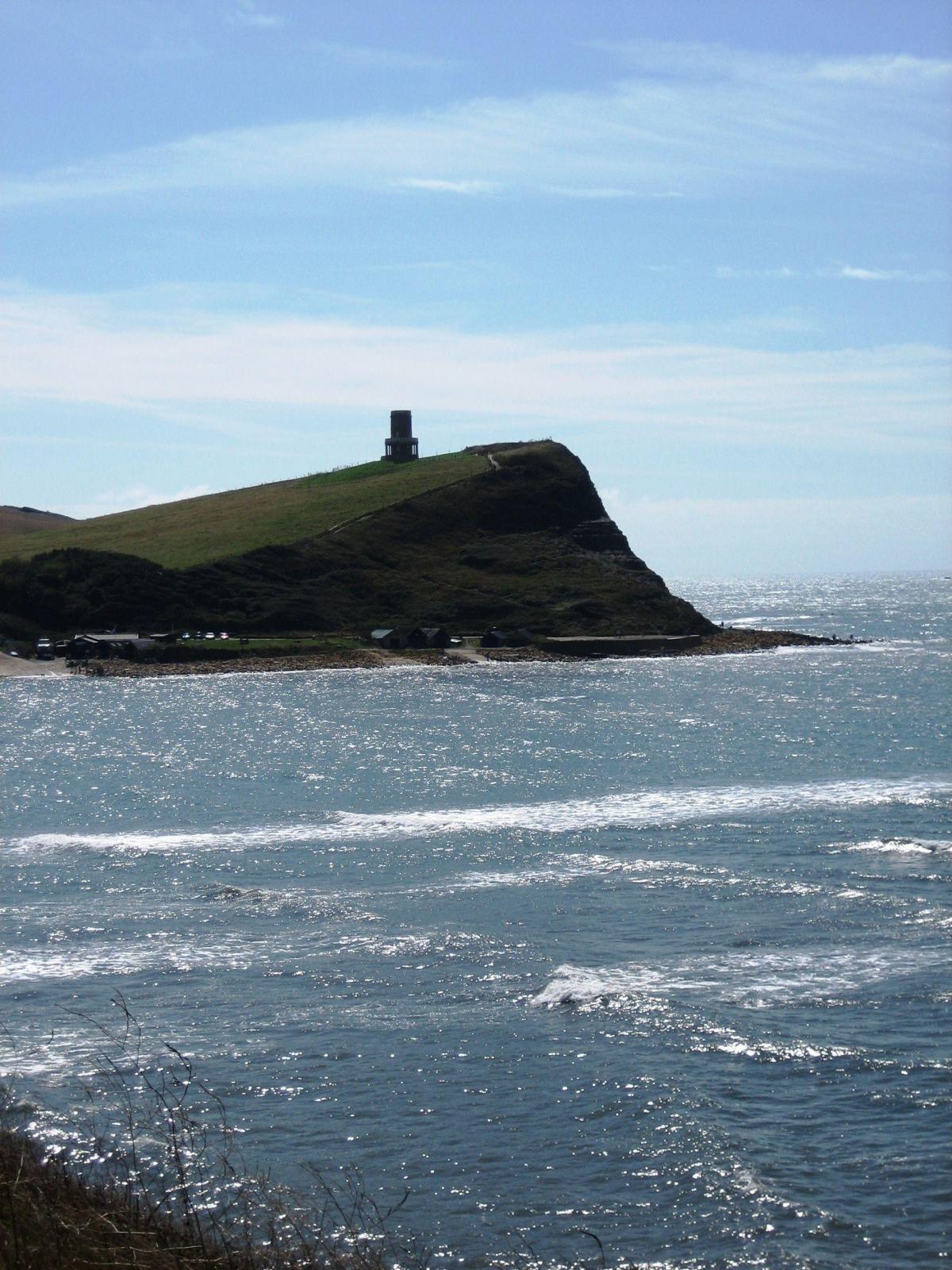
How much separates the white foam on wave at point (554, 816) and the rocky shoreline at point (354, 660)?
62.4 metres

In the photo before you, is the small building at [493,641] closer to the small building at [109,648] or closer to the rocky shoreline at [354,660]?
the rocky shoreline at [354,660]

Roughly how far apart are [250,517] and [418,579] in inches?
1142

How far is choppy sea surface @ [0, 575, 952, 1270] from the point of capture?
54.1 ft

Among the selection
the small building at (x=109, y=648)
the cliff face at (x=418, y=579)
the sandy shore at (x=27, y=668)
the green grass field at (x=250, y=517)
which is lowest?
the sandy shore at (x=27, y=668)

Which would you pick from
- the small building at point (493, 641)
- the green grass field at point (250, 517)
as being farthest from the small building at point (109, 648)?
the small building at point (493, 641)

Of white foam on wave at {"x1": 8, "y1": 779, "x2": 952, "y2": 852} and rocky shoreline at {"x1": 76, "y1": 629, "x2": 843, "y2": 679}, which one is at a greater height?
rocky shoreline at {"x1": 76, "y1": 629, "x2": 843, "y2": 679}

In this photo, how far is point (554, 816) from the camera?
139ft

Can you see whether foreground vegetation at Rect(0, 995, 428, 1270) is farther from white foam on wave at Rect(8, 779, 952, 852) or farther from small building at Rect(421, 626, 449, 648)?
small building at Rect(421, 626, 449, 648)

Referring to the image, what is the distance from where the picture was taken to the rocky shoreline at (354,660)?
104m

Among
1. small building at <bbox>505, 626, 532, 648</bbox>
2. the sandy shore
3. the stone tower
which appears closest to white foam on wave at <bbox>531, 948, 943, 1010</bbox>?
the sandy shore

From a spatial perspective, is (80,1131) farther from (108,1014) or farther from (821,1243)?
(821,1243)

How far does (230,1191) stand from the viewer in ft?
53.1

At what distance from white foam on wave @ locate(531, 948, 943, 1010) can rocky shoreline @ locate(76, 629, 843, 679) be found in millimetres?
81167

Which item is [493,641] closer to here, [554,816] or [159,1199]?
[554,816]
